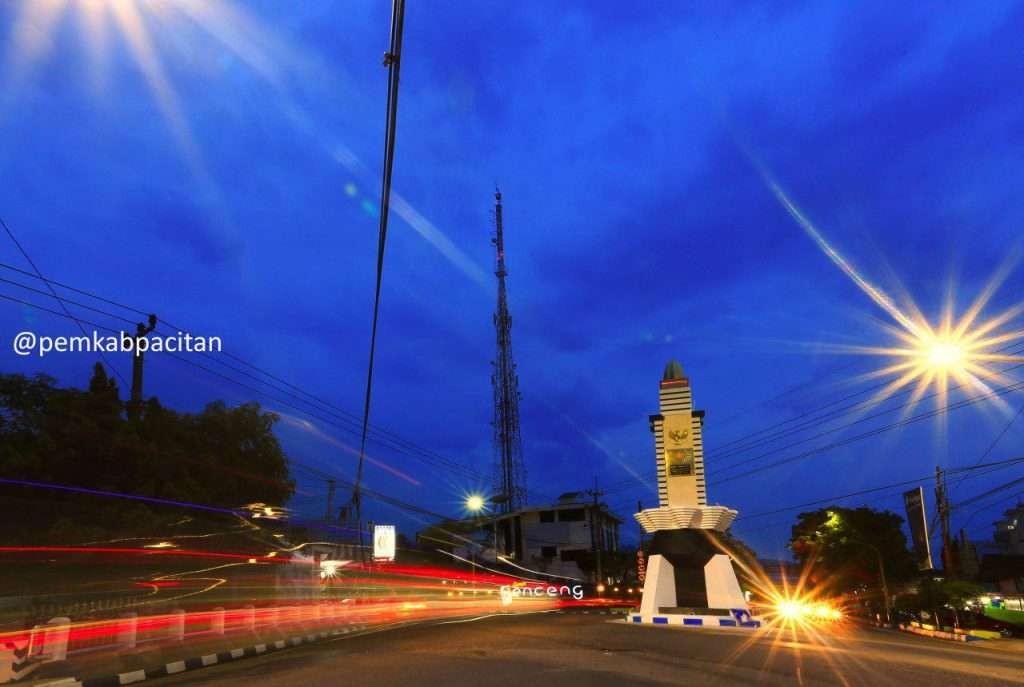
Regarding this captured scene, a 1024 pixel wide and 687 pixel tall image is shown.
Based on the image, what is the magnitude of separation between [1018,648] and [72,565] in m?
25.7

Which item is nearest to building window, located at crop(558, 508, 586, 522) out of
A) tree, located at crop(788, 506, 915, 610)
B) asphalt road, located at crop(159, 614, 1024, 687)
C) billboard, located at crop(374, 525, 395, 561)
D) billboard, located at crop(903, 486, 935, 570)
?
tree, located at crop(788, 506, 915, 610)

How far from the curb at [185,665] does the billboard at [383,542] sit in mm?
16173

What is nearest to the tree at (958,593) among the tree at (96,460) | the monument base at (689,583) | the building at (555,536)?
the monument base at (689,583)

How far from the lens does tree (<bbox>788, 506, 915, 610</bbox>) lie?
1667 inches

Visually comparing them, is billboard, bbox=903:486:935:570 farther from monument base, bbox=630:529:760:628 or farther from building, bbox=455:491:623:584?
building, bbox=455:491:623:584

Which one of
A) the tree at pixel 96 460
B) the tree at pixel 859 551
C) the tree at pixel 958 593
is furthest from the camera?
the tree at pixel 859 551

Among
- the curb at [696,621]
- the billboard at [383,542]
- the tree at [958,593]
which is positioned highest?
the billboard at [383,542]

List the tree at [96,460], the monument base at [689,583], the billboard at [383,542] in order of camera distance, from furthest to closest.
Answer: the billboard at [383,542] → the monument base at [689,583] → the tree at [96,460]

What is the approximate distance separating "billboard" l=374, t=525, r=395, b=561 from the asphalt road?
18.0m

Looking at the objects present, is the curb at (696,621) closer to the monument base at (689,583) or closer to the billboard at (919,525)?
the monument base at (689,583)

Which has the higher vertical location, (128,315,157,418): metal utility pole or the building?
(128,315,157,418): metal utility pole

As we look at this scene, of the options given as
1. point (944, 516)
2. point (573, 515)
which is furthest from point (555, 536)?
point (944, 516)

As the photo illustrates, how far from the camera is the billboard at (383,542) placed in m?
36.9

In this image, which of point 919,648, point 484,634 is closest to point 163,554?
point 484,634
